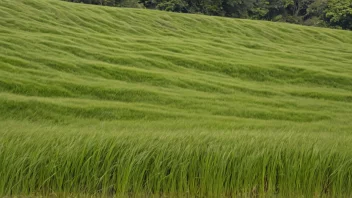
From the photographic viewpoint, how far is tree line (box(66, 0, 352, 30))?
66.3 metres

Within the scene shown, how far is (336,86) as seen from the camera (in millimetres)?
26156

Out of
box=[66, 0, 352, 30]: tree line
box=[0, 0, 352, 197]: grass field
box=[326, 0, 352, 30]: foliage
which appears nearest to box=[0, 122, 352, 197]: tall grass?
box=[0, 0, 352, 197]: grass field

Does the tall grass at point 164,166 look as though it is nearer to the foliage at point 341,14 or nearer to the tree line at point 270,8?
the tree line at point 270,8

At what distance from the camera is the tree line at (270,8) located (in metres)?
66.3

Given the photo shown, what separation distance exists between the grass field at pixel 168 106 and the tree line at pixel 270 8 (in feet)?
66.8

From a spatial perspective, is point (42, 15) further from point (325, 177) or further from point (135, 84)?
point (325, 177)

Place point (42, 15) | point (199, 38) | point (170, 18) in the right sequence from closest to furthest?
1. point (42, 15)
2. point (199, 38)
3. point (170, 18)

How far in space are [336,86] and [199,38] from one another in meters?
17.2

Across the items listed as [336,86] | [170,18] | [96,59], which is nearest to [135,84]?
[96,59]

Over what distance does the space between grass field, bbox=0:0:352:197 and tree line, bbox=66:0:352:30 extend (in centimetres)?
2035

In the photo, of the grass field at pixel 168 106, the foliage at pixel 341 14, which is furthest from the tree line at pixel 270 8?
the grass field at pixel 168 106

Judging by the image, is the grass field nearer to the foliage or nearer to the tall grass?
the tall grass

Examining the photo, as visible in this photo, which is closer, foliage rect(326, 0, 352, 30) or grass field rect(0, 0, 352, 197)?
grass field rect(0, 0, 352, 197)

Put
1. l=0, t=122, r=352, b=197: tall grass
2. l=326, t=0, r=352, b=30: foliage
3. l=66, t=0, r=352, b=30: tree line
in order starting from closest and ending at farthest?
l=0, t=122, r=352, b=197: tall grass
l=66, t=0, r=352, b=30: tree line
l=326, t=0, r=352, b=30: foliage
